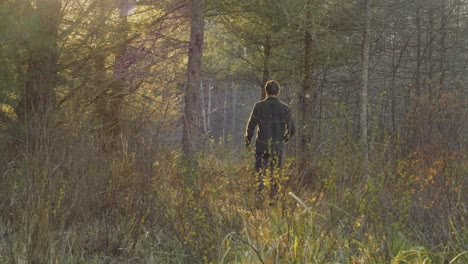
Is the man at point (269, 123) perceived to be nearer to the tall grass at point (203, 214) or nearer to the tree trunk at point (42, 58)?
the tall grass at point (203, 214)

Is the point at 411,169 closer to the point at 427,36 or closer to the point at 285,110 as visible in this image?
the point at 285,110

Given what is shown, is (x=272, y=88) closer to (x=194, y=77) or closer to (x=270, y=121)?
(x=270, y=121)

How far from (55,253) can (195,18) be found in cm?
441

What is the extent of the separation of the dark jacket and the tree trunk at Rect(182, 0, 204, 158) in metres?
1.10

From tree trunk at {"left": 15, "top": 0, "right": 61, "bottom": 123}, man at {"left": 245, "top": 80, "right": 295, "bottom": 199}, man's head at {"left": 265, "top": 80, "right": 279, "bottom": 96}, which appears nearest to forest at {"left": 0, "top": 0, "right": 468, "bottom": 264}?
tree trunk at {"left": 15, "top": 0, "right": 61, "bottom": 123}

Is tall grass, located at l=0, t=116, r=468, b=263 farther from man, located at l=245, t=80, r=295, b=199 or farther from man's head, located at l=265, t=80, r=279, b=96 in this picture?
man's head, located at l=265, t=80, r=279, b=96

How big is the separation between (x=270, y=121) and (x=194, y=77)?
1.47m

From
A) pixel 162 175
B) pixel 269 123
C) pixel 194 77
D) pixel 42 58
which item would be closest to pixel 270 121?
pixel 269 123

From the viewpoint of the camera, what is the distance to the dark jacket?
22.0 ft

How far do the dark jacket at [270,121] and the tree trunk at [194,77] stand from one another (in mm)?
1102

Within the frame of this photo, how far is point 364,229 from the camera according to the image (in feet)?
12.8

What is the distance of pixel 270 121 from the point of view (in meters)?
6.70

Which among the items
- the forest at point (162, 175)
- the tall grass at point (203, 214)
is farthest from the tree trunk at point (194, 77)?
the tall grass at point (203, 214)

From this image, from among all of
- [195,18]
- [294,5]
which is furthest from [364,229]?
[294,5]
